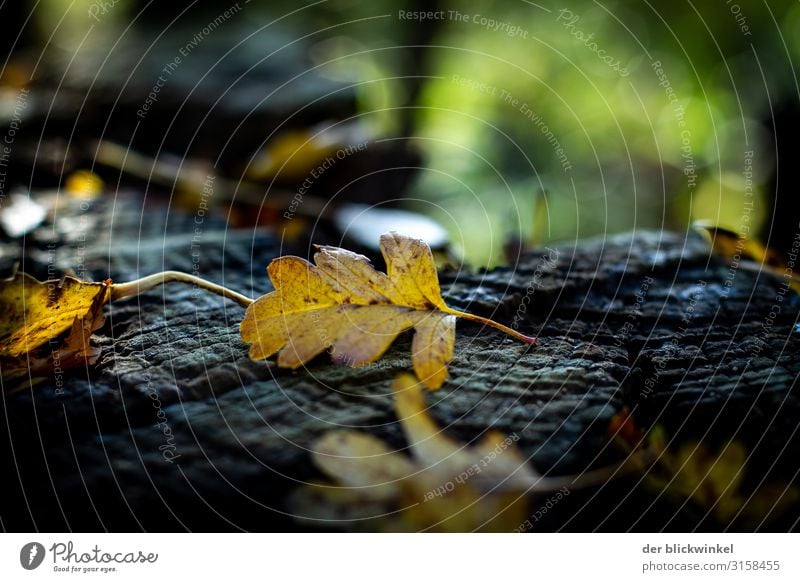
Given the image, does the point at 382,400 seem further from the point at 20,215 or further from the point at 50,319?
the point at 20,215

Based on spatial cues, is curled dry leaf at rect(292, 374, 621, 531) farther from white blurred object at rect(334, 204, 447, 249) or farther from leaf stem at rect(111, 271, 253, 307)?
white blurred object at rect(334, 204, 447, 249)

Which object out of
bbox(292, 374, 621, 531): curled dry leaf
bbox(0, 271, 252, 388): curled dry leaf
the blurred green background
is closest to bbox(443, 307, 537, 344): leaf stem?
bbox(292, 374, 621, 531): curled dry leaf

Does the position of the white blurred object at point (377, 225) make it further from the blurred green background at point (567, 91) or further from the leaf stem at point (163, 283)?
the blurred green background at point (567, 91)
